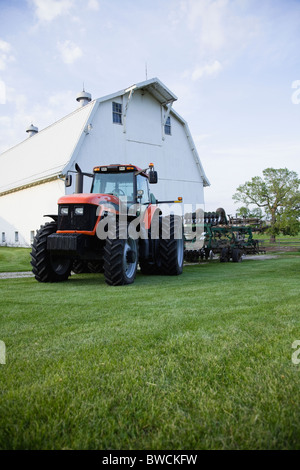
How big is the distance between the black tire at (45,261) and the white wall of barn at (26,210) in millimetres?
8904

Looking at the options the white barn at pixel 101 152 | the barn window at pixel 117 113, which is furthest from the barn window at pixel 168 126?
the barn window at pixel 117 113

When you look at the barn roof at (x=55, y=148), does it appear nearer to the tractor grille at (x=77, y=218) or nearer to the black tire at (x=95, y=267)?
Answer: the black tire at (x=95, y=267)

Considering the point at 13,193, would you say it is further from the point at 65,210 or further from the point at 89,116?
the point at 65,210

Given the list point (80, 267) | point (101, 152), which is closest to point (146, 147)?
point (101, 152)

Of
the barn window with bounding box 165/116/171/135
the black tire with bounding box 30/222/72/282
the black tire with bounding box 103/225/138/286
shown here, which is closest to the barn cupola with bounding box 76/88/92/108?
the barn window with bounding box 165/116/171/135

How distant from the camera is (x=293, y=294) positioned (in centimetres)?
539

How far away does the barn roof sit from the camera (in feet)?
54.1

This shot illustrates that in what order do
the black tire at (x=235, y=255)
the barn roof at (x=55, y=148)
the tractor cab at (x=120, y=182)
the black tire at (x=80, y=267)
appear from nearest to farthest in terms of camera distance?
1. the tractor cab at (x=120, y=182)
2. the black tire at (x=80, y=267)
3. the black tire at (x=235, y=255)
4. the barn roof at (x=55, y=148)

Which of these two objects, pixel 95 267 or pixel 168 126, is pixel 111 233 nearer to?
pixel 95 267

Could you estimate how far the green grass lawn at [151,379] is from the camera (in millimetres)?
1628

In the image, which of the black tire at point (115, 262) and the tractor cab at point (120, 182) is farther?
the tractor cab at point (120, 182)

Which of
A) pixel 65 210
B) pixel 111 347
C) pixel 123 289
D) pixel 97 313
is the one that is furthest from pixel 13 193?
pixel 111 347

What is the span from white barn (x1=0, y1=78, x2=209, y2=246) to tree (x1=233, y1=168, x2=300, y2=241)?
11.0 m
